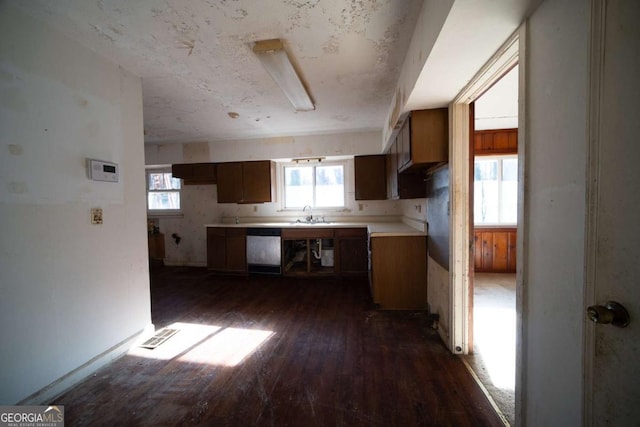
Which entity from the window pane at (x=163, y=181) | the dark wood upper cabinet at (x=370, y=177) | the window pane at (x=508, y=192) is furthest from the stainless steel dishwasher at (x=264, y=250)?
the window pane at (x=508, y=192)

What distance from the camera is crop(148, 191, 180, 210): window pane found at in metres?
5.14

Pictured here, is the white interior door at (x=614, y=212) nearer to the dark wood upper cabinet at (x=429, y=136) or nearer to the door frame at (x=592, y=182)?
the door frame at (x=592, y=182)

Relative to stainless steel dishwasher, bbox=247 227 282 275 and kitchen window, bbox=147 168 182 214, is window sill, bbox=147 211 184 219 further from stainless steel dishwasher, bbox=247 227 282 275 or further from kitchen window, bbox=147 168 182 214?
stainless steel dishwasher, bbox=247 227 282 275

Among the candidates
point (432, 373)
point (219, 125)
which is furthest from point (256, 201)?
point (432, 373)

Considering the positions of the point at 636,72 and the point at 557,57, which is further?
the point at 557,57

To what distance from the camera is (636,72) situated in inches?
24.8

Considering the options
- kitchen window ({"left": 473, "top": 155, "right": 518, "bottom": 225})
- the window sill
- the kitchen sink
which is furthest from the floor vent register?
kitchen window ({"left": 473, "top": 155, "right": 518, "bottom": 225})

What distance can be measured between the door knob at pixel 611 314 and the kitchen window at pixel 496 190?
4011 millimetres

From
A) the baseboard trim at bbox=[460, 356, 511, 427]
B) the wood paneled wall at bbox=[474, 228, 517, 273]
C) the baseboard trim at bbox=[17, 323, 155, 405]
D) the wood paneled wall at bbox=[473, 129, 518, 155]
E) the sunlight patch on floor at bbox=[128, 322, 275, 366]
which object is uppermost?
the wood paneled wall at bbox=[473, 129, 518, 155]

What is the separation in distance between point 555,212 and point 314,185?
396cm

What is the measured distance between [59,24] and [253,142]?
281 cm

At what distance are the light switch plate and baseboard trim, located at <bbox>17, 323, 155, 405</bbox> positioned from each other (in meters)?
1.02

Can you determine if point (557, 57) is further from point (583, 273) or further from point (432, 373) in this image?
point (432, 373)

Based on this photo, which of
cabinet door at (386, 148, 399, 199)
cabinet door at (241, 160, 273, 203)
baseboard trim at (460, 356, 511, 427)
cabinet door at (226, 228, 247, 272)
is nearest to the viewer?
baseboard trim at (460, 356, 511, 427)
